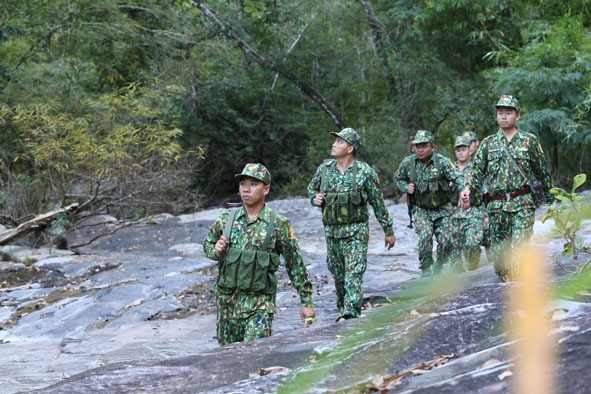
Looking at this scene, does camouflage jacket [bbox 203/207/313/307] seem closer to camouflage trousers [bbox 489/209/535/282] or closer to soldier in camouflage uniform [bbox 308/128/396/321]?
soldier in camouflage uniform [bbox 308/128/396/321]

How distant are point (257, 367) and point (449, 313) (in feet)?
3.13

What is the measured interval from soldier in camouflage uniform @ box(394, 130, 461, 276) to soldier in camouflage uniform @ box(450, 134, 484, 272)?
0.20 m

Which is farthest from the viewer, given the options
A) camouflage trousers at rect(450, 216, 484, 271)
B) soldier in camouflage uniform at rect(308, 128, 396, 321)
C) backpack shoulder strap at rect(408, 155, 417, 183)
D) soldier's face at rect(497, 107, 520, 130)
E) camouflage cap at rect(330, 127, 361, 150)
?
camouflage trousers at rect(450, 216, 484, 271)

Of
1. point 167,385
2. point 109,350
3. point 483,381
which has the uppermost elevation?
point 483,381

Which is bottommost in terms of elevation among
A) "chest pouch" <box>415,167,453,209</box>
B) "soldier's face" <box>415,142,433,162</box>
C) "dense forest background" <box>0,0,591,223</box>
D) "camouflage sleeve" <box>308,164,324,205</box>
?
"chest pouch" <box>415,167,453,209</box>

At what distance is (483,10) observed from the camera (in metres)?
23.8

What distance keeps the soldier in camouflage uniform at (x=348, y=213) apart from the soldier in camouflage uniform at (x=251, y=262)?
183cm

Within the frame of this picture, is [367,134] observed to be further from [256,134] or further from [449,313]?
[449,313]

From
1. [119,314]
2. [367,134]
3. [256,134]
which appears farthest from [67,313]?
[256,134]

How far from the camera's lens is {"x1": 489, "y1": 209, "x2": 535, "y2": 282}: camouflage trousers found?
7457 mm

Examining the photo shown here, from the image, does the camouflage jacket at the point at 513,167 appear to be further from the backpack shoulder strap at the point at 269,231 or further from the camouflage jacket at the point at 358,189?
the backpack shoulder strap at the point at 269,231

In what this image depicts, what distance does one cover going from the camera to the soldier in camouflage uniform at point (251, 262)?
570 cm

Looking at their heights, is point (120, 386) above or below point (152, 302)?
Result: above

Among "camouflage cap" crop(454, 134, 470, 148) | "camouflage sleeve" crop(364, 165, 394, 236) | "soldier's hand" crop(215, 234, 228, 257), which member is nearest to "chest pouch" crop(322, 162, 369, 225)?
"camouflage sleeve" crop(364, 165, 394, 236)
